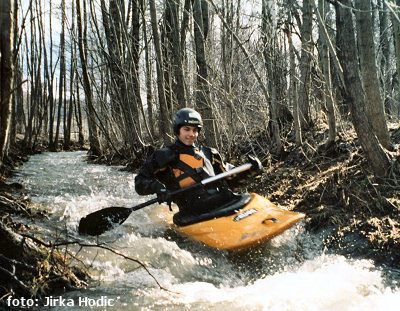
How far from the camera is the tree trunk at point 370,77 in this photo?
17.9 feet

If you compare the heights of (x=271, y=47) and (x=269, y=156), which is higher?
(x=271, y=47)

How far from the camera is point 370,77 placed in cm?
561

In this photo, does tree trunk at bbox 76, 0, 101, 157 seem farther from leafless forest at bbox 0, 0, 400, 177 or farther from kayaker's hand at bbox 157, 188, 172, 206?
kayaker's hand at bbox 157, 188, 172, 206

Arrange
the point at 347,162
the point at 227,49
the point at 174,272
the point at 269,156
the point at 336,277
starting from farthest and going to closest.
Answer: the point at 227,49, the point at 269,156, the point at 347,162, the point at 174,272, the point at 336,277

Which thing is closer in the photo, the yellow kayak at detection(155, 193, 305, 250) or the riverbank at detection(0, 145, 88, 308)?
the riverbank at detection(0, 145, 88, 308)

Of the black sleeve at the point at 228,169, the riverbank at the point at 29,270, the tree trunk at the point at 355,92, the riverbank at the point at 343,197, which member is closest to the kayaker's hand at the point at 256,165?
the black sleeve at the point at 228,169

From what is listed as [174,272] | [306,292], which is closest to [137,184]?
[174,272]

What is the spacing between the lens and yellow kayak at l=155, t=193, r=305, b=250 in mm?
4031

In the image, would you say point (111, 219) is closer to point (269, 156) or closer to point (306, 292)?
point (306, 292)

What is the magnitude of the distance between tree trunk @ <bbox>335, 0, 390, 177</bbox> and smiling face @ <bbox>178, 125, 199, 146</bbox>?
1907 millimetres

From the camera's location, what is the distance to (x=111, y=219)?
472 centimetres

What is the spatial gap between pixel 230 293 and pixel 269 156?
486 cm

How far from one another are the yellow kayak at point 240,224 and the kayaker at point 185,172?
26 cm

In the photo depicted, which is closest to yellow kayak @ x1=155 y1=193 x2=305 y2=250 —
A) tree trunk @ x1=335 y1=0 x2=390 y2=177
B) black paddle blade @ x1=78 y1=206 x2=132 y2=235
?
black paddle blade @ x1=78 y1=206 x2=132 y2=235
